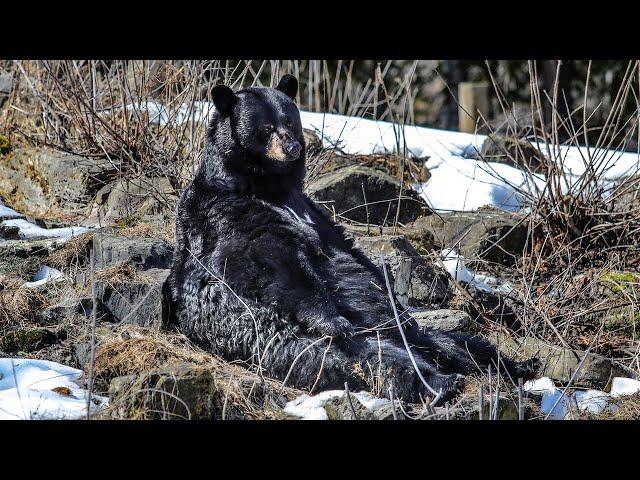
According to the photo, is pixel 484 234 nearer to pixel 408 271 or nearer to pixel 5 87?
pixel 408 271

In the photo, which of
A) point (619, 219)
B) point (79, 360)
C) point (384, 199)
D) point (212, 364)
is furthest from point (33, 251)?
point (619, 219)

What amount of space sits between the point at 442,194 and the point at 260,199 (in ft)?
13.9

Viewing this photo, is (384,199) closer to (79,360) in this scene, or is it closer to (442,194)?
(442,194)

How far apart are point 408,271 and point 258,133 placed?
1.90 metres

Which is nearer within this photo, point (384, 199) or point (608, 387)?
point (608, 387)

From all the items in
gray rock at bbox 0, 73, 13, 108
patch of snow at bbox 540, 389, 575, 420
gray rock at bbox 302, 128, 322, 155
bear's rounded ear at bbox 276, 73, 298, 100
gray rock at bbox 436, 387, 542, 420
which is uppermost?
gray rock at bbox 0, 73, 13, 108

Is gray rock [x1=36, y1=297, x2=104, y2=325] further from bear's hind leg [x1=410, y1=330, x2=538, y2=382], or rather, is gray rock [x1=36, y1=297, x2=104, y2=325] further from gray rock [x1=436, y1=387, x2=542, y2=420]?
gray rock [x1=436, y1=387, x2=542, y2=420]

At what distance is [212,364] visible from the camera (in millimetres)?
5637

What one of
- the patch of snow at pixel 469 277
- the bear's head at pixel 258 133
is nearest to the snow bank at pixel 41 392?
the bear's head at pixel 258 133

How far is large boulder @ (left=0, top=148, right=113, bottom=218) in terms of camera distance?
9.22 metres

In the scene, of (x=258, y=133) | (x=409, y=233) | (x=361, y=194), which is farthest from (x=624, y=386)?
(x=361, y=194)

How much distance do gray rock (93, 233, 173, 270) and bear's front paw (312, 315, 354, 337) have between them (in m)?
1.93

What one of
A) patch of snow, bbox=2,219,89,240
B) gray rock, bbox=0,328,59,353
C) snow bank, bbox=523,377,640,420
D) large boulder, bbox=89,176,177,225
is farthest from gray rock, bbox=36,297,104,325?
snow bank, bbox=523,377,640,420

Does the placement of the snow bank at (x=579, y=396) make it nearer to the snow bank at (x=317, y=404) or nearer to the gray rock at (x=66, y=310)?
the snow bank at (x=317, y=404)
